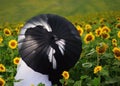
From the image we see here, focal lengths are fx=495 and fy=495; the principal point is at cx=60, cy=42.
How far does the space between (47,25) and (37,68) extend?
0.45 meters

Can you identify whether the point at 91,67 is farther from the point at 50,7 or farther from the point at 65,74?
the point at 50,7

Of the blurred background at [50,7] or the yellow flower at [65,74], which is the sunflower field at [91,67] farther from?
the blurred background at [50,7]

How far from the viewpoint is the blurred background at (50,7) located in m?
13.9

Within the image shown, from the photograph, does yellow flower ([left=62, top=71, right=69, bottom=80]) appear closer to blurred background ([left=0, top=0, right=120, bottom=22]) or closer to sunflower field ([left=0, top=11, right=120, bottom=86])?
sunflower field ([left=0, top=11, right=120, bottom=86])

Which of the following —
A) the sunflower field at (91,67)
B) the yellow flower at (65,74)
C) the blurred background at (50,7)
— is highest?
the yellow flower at (65,74)

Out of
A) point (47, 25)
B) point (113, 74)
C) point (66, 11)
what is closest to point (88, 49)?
point (113, 74)

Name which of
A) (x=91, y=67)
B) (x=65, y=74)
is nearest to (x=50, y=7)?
(x=91, y=67)

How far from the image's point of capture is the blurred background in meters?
13.9

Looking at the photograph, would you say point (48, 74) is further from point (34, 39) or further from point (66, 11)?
point (66, 11)

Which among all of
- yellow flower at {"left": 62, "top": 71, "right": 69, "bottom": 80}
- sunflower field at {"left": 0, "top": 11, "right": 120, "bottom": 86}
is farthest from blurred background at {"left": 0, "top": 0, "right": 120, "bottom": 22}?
yellow flower at {"left": 62, "top": 71, "right": 69, "bottom": 80}

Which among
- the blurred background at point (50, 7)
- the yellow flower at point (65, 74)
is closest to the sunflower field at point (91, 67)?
the yellow flower at point (65, 74)

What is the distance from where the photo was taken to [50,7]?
1441cm

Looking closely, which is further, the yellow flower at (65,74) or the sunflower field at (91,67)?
the sunflower field at (91,67)

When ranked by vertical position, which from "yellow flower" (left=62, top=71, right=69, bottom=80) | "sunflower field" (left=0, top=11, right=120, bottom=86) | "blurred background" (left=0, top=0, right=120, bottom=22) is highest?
"yellow flower" (left=62, top=71, right=69, bottom=80)
